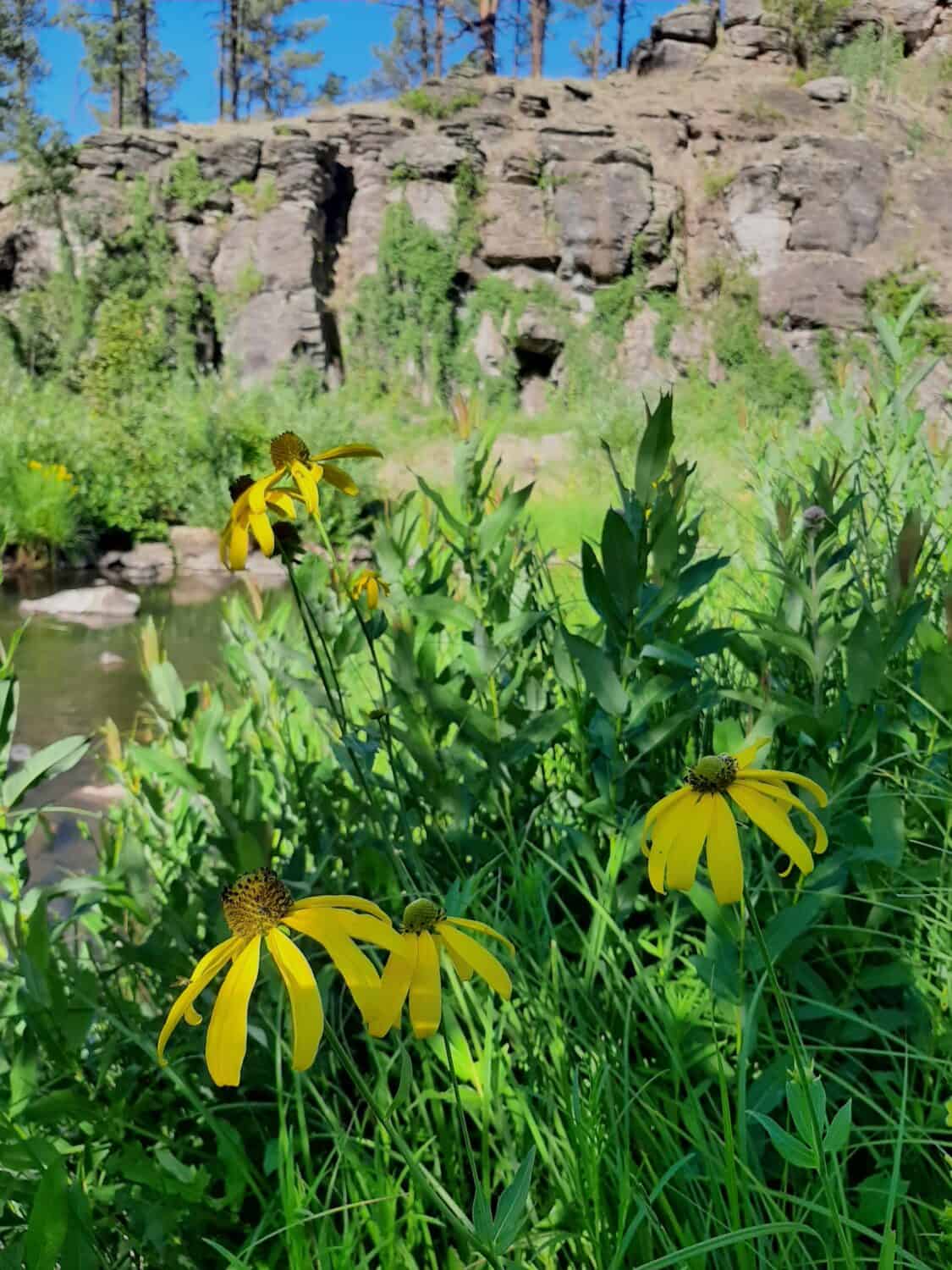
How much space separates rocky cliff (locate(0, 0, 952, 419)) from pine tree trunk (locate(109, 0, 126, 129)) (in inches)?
232

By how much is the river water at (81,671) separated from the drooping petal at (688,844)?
9.80 feet

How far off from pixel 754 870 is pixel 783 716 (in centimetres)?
27

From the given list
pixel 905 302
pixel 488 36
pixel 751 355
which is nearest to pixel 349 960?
pixel 751 355

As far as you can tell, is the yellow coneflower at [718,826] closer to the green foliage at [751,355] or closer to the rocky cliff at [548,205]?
the rocky cliff at [548,205]

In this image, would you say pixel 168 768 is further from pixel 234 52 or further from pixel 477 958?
pixel 234 52

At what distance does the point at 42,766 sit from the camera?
3.91 feet

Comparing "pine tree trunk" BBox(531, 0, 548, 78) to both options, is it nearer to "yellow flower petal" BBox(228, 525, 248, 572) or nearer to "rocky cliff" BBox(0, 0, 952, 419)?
"rocky cliff" BBox(0, 0, 952, 419)

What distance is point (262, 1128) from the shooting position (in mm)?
1114

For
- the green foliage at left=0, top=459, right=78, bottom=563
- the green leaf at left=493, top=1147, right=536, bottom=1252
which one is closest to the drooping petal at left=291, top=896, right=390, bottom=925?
the green leaf at left=493, top=1147, right=536, bottom=1252

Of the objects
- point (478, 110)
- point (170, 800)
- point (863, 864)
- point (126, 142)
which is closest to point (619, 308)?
point (478, 110)

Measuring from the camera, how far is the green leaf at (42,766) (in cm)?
118

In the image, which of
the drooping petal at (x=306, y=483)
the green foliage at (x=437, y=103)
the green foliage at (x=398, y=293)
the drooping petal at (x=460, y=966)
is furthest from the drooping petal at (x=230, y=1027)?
the green foliage at (x=437, y=103)

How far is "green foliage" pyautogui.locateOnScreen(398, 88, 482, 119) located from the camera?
17.8 metres

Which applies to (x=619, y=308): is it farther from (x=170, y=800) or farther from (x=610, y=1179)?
(x=610, y=1179)
